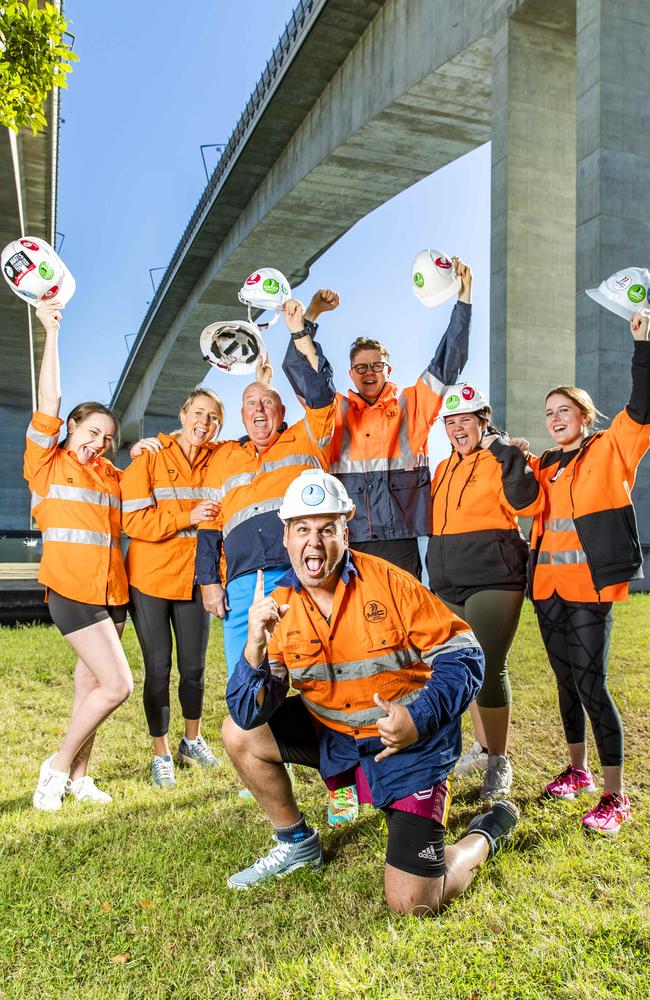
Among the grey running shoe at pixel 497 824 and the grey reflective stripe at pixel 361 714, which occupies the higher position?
the grey reflective stripe at pixel 361 714

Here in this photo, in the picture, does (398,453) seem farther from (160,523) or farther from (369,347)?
(160,523)

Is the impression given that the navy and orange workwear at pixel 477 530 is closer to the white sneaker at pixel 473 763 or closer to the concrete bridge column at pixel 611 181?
the white sneaker at pixel 473 763

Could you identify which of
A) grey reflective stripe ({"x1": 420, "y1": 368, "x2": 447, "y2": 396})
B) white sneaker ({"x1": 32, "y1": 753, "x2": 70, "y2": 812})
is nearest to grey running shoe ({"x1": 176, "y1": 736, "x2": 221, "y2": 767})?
white sneaker ({"x1": 32, "y1": 753, "x2": 70, "y2": 812})

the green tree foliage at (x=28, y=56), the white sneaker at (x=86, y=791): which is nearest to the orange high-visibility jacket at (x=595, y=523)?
the white sneaker at (x=86, y=791)

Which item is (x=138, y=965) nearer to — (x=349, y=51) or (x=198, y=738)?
(x=198, y=738)

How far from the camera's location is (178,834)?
11.7 ft

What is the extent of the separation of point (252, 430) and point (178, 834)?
1932 millimetres

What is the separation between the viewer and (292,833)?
318 centimetres

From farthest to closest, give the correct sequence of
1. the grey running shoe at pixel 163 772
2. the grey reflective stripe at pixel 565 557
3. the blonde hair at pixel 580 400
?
the grey running shoe at pixel 163 772 < the blonde hair at pixel 580 400 < the grey reflective stripe at pixel 565 557

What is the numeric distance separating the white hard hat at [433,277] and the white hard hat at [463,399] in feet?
1.70

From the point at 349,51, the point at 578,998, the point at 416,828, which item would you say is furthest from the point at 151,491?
the point at 349,51

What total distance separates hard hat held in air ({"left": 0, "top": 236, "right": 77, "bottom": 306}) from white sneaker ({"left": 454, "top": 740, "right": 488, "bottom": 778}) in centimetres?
323

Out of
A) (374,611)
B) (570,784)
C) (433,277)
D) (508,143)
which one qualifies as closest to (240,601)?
(374,611)

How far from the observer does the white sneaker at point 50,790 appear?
392 cm
